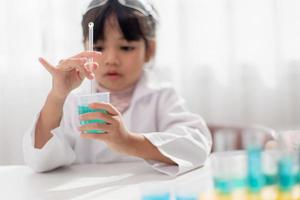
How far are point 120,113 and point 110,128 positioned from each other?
0.24m

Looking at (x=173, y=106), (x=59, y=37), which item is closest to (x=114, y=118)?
(x=173, y=106)

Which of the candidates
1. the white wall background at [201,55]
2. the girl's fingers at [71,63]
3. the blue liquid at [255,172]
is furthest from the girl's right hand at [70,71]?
the white wall background at [201,55]

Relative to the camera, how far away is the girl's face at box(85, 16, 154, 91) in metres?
1.07

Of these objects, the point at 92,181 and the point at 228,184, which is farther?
the point at 92,181

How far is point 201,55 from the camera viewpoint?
175 centimetres

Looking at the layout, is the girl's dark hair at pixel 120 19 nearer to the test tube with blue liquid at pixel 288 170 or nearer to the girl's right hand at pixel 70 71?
the girl's right hand at pixel 70 71

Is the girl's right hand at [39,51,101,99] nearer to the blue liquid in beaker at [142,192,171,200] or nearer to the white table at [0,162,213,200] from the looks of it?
the white table at [0,162,213,200]

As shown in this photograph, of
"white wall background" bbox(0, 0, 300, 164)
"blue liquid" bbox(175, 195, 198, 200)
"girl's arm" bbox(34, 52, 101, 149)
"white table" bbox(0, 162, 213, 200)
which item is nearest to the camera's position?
"blue liquid" bbox(175, 195, 198, 200)

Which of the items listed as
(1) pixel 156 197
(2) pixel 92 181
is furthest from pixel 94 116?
(1) pixel 156 197

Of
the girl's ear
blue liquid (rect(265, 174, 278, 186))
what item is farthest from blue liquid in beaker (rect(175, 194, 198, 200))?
the girl's ear

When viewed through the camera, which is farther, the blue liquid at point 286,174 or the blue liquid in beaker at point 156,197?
the blue liquid in beaker at point 156,197

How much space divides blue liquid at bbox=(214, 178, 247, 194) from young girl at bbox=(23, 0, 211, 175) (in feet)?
1.06

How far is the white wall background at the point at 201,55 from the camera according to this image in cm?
167

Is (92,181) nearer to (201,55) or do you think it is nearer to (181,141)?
(181,141)
